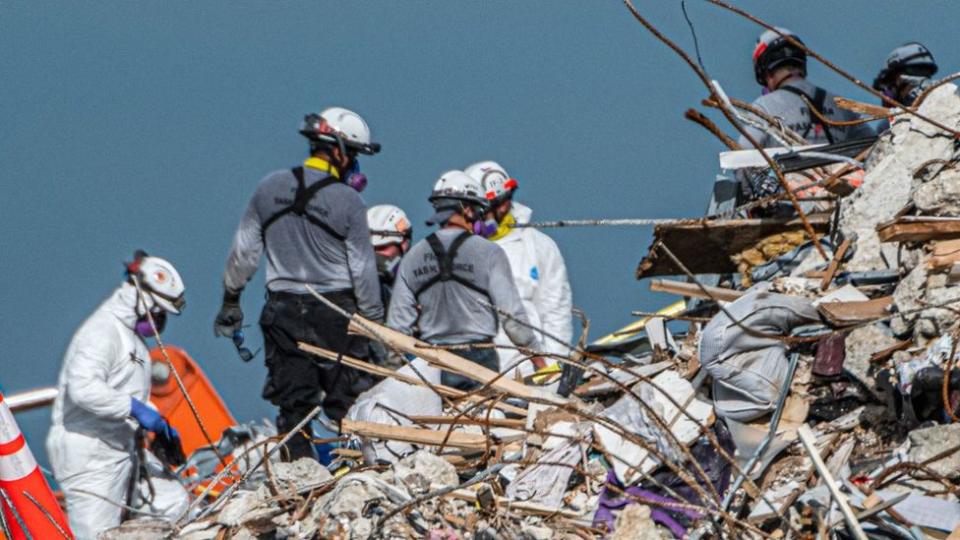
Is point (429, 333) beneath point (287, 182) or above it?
beneath

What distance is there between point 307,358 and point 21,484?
3.06 metres

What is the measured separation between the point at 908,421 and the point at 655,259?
9.96 ft

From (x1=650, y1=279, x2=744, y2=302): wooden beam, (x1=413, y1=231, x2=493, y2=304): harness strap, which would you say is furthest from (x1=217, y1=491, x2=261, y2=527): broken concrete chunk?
(x1=413, y1=231, x2=493, y2=304): harness strap

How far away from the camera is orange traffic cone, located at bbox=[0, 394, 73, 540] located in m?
8.58

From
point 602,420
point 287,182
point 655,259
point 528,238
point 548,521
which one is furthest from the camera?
point 528,238

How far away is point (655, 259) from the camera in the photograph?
10.4 meters

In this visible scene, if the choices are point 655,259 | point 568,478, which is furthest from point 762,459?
A: point 655,259

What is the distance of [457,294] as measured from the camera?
10.9m

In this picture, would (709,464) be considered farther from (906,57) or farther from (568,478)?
(906,57)

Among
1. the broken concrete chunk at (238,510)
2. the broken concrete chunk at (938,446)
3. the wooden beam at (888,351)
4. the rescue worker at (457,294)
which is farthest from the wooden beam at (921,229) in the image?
the rescue worker at (457,294)

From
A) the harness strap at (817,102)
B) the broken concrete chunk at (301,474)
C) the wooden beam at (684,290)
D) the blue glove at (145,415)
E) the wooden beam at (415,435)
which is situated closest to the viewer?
the broken concrete chunk at (301,474)

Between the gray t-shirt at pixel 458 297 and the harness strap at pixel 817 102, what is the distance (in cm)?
184

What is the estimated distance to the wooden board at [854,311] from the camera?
8102 mm

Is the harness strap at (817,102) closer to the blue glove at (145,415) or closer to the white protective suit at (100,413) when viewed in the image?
the white protective suit at (100,413)
